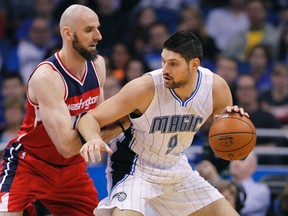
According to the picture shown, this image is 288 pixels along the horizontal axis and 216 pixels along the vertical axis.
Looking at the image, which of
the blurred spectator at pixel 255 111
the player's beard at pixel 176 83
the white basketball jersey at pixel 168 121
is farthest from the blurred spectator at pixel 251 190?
the player's beard at pixel 176 83

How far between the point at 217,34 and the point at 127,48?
1.91 meters

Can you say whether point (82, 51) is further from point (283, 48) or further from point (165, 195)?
point (283, 48)

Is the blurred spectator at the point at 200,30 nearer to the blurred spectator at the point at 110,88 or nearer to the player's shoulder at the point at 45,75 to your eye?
the blurred spectator at the point at 110,88

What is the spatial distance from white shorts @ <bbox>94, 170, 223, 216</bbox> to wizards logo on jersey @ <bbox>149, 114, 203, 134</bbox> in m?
0.41

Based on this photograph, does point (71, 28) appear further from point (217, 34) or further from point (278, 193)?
point (217, 34)

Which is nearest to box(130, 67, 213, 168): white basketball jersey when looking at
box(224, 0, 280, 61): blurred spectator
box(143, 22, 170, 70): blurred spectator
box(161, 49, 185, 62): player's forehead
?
box(161, 49, 185, 62): player's forehead

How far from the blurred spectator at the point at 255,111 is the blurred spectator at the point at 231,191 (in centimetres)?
217

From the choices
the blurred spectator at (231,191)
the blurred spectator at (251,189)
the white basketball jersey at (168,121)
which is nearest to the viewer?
the white basketball jersey at (168,121)

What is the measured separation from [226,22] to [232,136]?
721 centimetres

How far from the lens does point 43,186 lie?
690 cm

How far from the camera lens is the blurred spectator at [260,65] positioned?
39.9 ft

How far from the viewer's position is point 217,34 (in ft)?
45.1

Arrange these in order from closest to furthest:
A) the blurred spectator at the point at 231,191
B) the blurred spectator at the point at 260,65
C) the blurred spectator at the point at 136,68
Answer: the blurred spectator at the point at 231,191
the blurred spectator at the point at 136,68
the blurred spectator at the point at 260,65

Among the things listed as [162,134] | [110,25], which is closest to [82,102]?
[162,134]
